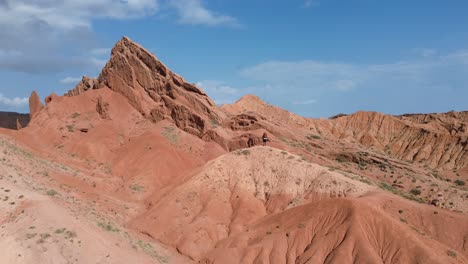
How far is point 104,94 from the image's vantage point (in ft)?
166

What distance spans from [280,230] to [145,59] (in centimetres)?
2728

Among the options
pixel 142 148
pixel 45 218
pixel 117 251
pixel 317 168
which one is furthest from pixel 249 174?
pixel 45 218

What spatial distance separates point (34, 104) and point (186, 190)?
24.4 meters

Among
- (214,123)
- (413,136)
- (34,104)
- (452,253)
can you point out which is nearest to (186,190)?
(214,123)

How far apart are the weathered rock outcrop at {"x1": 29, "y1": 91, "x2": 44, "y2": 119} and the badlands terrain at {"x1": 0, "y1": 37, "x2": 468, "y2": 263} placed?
241mm

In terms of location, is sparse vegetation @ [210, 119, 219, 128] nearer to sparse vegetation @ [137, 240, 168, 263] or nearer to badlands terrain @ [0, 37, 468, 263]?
badlands terrain @ [0, 37, 468, 263]

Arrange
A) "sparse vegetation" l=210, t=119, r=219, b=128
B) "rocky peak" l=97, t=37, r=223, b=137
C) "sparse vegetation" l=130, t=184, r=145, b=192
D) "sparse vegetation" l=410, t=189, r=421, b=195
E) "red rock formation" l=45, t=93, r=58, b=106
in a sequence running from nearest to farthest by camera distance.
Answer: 1. "sparse vegetation" l=130, t=184, r=145, b=192
2. "sparse vegetation" l=410, t=189, r=421, b=195
3. "rocky peak" l=97, t=37, r=223, b=137
4. "sparse vegetation" l=210, t=119, r=219, b=128
5. "red rock formation" l=45, t=93, r=58, b=106

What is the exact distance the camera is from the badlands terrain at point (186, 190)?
94.4 feet

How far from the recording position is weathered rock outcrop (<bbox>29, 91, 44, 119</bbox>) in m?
52.1

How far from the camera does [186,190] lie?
38.9 metres

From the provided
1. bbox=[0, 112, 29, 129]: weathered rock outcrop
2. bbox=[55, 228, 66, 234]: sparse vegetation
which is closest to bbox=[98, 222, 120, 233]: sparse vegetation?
bbox=[55, 228, 66, 234]: sparse vegetation

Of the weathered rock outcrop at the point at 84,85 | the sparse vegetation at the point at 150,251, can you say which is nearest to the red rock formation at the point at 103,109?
the weathered rock outcrop at the point at 84,85

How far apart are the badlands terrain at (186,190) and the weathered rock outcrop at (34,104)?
0.24 m

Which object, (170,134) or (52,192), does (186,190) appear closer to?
(170,134)
